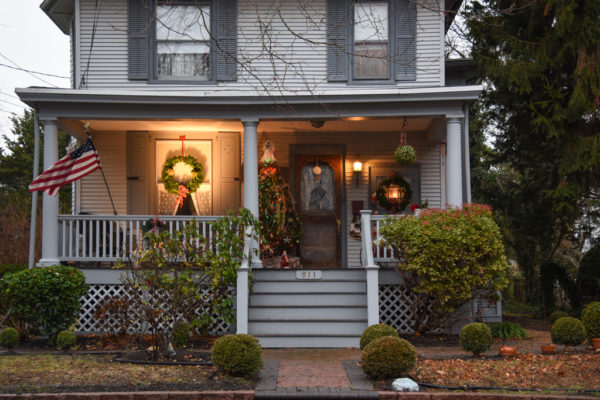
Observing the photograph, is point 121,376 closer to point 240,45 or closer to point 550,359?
point 550,359

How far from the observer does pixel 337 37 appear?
38.6ft

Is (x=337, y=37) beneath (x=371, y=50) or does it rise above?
above

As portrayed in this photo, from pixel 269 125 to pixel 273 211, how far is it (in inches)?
73.9

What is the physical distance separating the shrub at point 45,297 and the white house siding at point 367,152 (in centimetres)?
542

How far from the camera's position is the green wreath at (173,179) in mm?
12250

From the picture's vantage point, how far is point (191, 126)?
12.2 metres

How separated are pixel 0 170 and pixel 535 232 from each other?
79.5ft

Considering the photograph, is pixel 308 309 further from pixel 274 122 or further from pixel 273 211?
pixel 274 122

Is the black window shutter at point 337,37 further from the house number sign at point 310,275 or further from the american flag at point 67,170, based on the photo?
the american flag at point 67,170

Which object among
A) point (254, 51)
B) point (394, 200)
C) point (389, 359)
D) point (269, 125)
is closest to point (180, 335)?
point (389, 359)

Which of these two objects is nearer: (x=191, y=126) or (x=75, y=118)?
(x=75, y=118)

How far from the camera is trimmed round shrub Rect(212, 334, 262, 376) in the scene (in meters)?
6.69

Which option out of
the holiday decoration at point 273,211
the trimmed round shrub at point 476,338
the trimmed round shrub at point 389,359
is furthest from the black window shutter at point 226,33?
the trimmed round shrub at point 389,359

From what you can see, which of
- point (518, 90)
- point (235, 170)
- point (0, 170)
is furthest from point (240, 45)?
point (0, 170)
